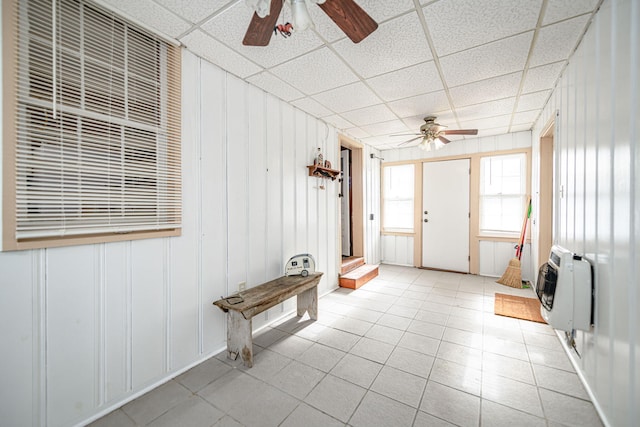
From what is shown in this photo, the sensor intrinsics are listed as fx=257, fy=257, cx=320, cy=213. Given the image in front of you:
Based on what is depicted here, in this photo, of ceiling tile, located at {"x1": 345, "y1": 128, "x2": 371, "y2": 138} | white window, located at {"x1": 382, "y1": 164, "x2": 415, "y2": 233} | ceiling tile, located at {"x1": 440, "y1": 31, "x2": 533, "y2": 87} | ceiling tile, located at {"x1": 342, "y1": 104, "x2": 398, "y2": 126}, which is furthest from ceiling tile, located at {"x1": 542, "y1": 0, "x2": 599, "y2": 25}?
white window, located at {"x1": 382, "y1": 164, "x2": 415, "y2": 233}

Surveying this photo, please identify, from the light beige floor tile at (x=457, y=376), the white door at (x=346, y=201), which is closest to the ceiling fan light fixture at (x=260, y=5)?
the light beige floor tile at (x=457, y=376)

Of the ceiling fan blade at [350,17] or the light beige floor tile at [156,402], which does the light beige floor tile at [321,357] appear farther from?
the ceiling fan blade at [350,17]

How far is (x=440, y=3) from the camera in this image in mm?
1678

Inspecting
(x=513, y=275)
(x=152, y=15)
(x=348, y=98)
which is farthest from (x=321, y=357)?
(x=513, y=275)

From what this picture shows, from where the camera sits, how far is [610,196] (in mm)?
1550

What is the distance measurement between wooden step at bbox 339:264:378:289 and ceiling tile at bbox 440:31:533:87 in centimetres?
311

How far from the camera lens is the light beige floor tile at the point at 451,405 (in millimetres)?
1693

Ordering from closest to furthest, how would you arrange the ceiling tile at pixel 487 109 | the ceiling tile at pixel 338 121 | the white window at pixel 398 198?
1. the ceiling tile at pixel 487 109
2. the ceiling tile at pixel 338 121
3. the white window at pixel 398 198

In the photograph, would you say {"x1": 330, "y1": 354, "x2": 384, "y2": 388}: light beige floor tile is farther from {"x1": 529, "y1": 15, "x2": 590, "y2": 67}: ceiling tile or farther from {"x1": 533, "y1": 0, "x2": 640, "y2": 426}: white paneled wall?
{"x1": 529, "y1": 15, "x2": 590, "y2": 67}: ceiling tile

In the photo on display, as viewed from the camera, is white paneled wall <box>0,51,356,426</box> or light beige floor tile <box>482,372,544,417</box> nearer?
white paneled wall <box>0,51,356,426</box>

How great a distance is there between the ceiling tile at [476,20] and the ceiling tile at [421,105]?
97 cm

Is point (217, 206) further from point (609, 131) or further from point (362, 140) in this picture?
point (362, 140)

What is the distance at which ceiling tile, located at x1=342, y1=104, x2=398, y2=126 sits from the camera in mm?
3512

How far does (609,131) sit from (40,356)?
3.64 meters
